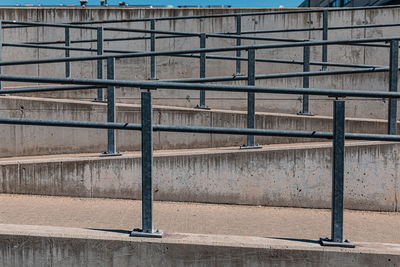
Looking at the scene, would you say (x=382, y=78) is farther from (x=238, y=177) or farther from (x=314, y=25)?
(x=238, y=177)

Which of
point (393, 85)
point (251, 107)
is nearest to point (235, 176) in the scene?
point (251, 107)

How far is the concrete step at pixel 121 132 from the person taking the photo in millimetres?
5008

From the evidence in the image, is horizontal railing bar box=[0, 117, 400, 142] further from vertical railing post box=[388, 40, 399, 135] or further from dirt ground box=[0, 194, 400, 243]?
vertical railing post box=[388, 40, 399, 135]

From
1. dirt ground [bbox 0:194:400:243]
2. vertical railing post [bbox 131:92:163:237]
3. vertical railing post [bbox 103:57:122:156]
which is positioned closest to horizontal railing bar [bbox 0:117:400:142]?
vertical railing post [bbox 131:92:163:237]

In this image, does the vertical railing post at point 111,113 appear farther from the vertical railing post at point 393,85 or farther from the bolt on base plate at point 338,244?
the vertical railing post at point 393,85

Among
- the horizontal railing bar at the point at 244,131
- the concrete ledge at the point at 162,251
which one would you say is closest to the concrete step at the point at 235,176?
the horizontal railing bar at the point at 244,131

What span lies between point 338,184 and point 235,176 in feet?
5.09

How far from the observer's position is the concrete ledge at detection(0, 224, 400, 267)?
2.38 meters

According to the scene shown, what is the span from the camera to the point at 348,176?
388 cm

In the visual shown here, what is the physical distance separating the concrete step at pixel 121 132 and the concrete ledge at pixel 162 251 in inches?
101

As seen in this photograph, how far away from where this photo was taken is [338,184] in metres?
2.49

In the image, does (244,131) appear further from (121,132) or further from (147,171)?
(121,132)

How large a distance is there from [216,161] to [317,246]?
1.67m

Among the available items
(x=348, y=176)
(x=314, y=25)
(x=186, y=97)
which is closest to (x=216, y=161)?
(x=348, y=176)
